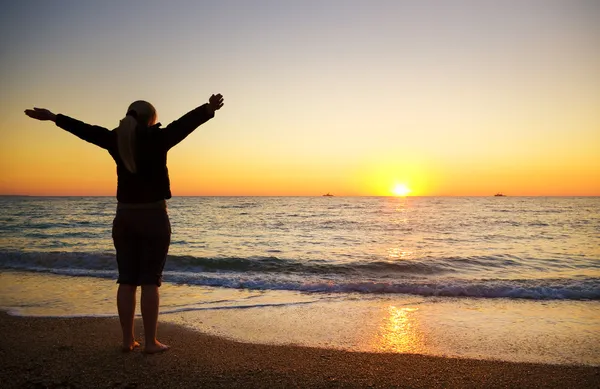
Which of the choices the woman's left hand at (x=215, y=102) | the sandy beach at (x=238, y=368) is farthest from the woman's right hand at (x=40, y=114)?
the sandy beach at (x=238, y=368)

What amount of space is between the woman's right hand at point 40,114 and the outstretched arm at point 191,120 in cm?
101

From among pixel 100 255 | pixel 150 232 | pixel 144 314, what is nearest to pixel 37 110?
pixel 150 232

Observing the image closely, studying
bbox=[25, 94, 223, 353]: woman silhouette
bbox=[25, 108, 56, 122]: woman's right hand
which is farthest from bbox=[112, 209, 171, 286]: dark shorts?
bbox=[25, 108, 56, 122]: woman's right hand

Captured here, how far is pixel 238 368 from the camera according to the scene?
3.46 metres

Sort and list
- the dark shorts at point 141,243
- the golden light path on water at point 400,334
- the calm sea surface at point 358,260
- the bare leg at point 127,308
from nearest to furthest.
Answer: the dark shorts at point 141,243
the bare leg at point 127,308
the golden light path on water at point 400,334
the calm sea surface at point 358,260

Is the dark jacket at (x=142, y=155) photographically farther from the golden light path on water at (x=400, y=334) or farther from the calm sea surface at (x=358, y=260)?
the calm sea surface at (x=358, y=260)

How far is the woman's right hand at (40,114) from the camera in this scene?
332cm

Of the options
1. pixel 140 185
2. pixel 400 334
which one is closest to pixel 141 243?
pixel 140 185

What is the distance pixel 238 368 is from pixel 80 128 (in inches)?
97.6

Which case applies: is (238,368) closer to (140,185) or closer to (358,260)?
(140,185)

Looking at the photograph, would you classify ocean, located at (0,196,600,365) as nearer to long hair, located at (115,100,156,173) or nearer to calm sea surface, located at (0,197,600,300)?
calm sea surface, located at (0,197,600,300)

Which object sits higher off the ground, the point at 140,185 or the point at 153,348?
the point at 140,185

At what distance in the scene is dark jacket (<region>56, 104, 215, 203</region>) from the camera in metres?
3.26

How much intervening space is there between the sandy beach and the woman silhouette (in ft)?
1.82
